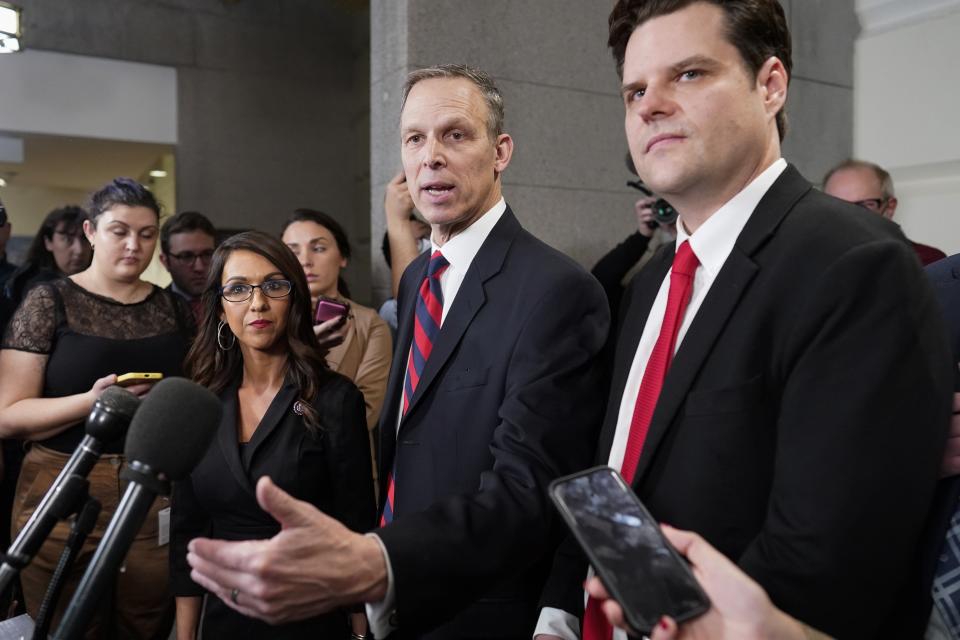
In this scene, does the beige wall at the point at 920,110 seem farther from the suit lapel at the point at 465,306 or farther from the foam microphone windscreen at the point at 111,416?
the foam microphone windscreen at the point at 111,416

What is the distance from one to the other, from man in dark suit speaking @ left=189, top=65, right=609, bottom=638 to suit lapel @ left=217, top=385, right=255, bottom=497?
1.88 feet

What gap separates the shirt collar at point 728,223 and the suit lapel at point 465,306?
52 centimetres

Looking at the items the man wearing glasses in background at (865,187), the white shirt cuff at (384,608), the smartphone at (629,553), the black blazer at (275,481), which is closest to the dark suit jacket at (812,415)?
the smartphone at (629,553)

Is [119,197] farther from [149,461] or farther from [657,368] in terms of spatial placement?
[657,368]

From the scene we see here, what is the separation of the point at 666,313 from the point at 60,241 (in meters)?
3.73

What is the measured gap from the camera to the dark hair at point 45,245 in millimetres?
3752

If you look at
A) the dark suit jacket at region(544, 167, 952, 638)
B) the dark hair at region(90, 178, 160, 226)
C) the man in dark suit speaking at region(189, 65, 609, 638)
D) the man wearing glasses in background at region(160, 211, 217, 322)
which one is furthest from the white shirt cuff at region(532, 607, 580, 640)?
the man wearing glasses in background at region(160, 211, 217, 322)

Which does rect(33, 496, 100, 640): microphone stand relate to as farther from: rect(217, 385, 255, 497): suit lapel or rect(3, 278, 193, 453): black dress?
rect(3, 278, 193, 453): black dress

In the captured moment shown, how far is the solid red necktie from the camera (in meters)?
1.20

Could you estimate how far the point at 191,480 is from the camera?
2232mm

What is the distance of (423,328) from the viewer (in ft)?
5.68

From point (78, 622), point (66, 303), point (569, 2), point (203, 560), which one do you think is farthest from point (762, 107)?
point (569, 2)

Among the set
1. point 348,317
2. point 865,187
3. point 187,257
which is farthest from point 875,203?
point 187,257

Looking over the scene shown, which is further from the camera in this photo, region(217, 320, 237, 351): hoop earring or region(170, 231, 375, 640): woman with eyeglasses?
region(217, 320, 237, 351): hoop earring
